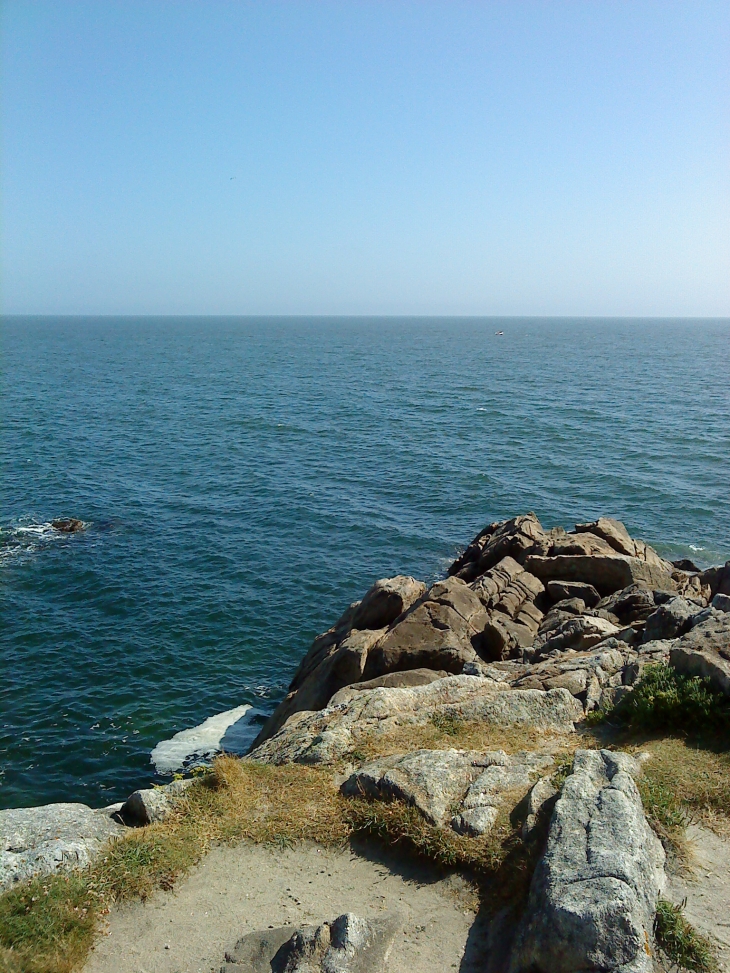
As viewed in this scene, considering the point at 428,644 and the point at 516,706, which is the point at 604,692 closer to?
the point at 516,706

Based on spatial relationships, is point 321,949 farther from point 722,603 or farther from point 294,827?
point 722,603

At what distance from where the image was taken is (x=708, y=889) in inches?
420

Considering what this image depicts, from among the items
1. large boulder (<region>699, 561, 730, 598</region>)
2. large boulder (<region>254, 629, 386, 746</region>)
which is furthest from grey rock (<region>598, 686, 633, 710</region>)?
large boulder (<region>699, 561, 730, 598</region>)

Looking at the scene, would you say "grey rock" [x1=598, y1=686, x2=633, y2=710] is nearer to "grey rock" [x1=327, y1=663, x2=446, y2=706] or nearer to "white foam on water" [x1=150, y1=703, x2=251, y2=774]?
"grey rock" [x1=327, y1=663, x2=446, y2=706]

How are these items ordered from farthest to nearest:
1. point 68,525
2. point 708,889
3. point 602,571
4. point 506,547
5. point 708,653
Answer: point 68,525, point 506,547, point 602,571, point 708,653, point 708,889

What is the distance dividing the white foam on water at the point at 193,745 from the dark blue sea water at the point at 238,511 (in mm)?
521

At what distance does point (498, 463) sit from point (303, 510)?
73.5 feet

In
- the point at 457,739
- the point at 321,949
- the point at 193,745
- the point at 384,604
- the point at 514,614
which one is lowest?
the point at 193,745

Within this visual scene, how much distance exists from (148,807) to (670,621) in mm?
14982

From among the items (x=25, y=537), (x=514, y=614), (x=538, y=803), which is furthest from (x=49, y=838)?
(x=25, y=537)

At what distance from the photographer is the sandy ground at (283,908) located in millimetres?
10156

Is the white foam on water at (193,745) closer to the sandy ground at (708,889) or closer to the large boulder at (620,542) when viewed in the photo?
the sandy ground at (708,889)

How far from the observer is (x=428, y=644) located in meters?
25.5

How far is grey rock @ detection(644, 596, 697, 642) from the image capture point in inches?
821
